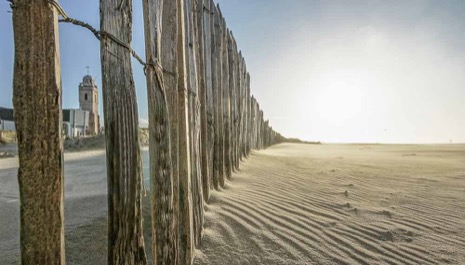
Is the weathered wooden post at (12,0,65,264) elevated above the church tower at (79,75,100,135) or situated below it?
below

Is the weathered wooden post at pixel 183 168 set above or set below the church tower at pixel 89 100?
below

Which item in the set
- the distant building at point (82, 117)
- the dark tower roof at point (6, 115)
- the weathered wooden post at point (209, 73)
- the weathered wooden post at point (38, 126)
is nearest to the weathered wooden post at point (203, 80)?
the weathered wooden post at point (209, 73)

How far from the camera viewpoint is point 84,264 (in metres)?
2.04

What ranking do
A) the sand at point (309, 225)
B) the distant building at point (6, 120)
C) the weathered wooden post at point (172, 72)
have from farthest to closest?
the distant building at point (6, 120), the sand at point (309, 225), the weathered wooden post at point (172, 72)

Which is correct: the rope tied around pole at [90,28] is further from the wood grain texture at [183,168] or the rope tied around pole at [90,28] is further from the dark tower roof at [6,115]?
the dark tower roof at [6,115]

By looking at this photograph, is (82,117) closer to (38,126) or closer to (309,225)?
(309,225)

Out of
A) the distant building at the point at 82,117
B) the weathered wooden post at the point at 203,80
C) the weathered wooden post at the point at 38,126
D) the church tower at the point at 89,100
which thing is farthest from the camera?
the church tower at the point at 89,100

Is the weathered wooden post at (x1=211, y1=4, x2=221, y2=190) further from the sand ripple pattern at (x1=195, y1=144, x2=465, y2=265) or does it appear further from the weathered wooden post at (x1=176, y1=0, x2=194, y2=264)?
the weathered wooden post at (x1=176, y1=0, x2=194, y2=264)

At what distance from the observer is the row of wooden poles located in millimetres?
963

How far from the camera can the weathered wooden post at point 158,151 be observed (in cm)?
164

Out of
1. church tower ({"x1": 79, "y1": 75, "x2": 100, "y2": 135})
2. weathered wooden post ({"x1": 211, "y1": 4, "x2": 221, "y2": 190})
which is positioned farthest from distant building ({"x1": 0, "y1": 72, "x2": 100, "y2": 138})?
weathered wooden post ({"x1": 211, "y1": 4, "x2": 221, "y2": 190})

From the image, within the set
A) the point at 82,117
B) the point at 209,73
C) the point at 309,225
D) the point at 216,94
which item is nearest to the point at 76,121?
the point at 82,117

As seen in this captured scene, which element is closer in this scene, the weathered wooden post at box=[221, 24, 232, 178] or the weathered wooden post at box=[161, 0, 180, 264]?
the weathered wooden post at box=[161, 0, 180, 264]

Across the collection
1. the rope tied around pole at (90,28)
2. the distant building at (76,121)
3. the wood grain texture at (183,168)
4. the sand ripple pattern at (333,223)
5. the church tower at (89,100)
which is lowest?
the sand ripple pattern at (333,223)
